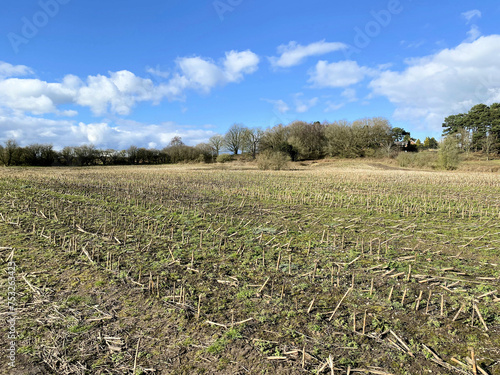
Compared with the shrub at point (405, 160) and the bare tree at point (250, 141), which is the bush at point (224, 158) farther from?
the shrub at point (405, 160)

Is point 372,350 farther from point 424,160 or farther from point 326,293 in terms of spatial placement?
point 424,160

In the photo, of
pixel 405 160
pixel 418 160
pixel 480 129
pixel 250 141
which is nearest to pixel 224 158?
pixel 250 141

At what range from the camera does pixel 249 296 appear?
4.84 meters

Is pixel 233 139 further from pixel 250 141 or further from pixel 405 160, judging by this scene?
pixel 405 160

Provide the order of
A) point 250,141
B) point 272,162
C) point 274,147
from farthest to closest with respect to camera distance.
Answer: point 250,141 < point 274,147 < point 272,162

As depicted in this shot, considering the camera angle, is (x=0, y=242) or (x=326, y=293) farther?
(x=0, y=242)

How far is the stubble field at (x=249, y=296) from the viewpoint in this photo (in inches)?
135

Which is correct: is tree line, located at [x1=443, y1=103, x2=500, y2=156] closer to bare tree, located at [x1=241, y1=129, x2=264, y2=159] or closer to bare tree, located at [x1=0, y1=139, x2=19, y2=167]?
bare tree, located at [x1=241, y1=129, x2=264, y2=159]

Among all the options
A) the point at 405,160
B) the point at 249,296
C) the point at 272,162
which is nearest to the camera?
the point at 249,296

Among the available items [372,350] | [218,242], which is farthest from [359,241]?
[372,350]

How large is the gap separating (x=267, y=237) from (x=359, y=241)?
2527 millimetres

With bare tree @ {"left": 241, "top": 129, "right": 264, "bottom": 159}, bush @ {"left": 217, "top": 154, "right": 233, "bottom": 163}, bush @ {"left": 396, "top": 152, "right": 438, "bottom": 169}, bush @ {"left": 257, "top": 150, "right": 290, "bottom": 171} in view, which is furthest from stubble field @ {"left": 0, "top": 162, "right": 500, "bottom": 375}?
bare tree @ {"left": 241, "top": 129, "right": 264, "bottom": 159}

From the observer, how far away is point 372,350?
3.55m

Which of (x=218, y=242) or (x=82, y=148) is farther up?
(x=82, y=148)
